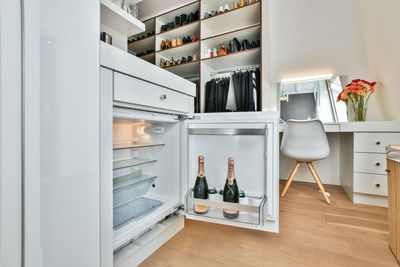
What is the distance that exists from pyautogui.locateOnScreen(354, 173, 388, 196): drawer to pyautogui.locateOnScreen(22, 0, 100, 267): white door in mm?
2072

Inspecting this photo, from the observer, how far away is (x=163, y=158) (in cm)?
114

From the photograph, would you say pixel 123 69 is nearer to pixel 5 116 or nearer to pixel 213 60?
pixel 5 116

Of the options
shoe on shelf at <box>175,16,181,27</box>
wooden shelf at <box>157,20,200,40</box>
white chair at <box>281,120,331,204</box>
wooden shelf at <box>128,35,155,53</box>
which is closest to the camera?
white chair at <box>281,120,331,204</box>

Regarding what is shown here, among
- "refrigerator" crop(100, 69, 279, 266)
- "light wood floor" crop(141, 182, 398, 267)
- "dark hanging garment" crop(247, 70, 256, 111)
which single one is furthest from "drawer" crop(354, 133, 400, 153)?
"refrigerator" crop(100, 69, 279, 266)

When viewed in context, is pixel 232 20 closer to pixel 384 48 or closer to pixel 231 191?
pixel 384 48

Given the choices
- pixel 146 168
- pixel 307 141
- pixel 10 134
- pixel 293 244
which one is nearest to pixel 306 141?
pixel 307 141

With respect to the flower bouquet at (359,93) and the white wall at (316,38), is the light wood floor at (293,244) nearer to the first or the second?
the flower bouquet at (359,93)

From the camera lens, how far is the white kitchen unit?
2.10ft

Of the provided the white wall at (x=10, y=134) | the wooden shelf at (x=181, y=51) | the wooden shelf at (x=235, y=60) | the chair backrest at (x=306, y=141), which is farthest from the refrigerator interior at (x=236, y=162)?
the wooden shelf at (x=181, y=51)

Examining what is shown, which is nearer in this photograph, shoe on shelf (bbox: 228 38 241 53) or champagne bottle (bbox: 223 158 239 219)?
champagne bottle (bbox: 223 158 239 219)

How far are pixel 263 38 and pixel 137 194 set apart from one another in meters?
2.01

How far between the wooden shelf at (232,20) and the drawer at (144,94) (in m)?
1.69

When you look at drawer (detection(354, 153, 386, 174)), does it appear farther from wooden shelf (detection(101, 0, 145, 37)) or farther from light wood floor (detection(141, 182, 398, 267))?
wooden shelf (detection(101, 0, 145, 37))

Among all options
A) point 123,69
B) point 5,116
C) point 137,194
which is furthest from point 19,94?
point 137,194
